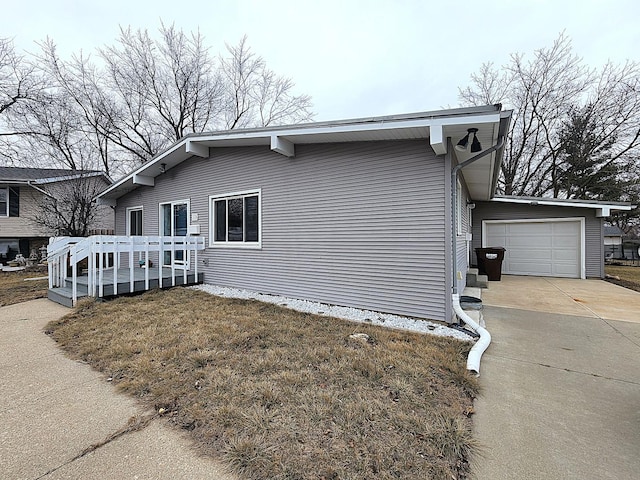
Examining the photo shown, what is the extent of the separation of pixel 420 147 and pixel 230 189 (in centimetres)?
442

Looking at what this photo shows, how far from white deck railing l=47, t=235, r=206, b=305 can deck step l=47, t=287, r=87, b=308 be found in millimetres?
97

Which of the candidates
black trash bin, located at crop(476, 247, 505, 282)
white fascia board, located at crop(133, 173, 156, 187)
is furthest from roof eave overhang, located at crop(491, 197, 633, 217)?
white fascia board, located at crop(133, 173, 156, 187)

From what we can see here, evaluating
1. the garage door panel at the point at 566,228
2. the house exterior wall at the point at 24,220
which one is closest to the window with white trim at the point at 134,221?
the house exterior wall at the point at 24,220

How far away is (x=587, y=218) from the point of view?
9.48 metres

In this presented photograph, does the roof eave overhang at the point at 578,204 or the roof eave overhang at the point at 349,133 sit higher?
the roof eave overhang at the point at 349,133

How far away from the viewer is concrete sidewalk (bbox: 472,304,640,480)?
5.89 feet

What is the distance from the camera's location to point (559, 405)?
2432 mm

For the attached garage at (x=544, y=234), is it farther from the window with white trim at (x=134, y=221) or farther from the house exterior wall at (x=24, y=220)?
the house exterior wall at (x=24, y=220)

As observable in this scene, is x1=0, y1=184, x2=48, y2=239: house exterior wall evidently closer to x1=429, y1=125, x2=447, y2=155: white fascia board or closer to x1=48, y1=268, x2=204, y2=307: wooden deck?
x1=48, y1=268, x2=204, y2=307: wooden deck

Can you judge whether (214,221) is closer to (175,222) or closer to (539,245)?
(175,222)

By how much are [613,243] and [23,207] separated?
137ft

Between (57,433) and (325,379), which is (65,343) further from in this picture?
(325,379)

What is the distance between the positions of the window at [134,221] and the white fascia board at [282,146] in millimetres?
6255

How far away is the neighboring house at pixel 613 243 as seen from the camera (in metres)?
22.8
